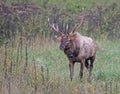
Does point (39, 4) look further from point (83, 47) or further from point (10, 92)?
point (10, 92)

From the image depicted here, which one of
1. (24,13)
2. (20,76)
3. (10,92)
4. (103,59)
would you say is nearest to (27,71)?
(20,76)

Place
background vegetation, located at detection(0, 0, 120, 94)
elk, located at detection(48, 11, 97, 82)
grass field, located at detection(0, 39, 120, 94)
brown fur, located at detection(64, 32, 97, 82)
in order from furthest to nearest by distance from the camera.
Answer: brown fur, located at detection(64, 32, 97, 82) → elk, located at detection(48, 11, 97, 82) → background vegetation, located at detection(0, 0, 120, 94) → grass field, located at detection(0, 39, 120, 94)

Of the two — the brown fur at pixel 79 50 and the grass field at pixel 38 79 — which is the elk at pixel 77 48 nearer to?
the brown fur at pixel 79 50

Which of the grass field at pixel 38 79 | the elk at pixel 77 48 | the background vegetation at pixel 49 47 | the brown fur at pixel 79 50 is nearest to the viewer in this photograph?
the grass field at pixel 38 79

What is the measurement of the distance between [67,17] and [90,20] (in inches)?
75.8

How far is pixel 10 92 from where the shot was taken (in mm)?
8445

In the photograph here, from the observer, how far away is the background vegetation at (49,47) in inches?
344

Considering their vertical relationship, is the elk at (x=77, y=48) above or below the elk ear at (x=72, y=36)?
below

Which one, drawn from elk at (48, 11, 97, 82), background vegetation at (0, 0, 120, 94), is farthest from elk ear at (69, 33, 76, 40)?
background vegetation at (0, 0, 120, 94)

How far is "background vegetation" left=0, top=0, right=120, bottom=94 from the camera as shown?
8.73m

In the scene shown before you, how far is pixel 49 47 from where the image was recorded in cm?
1730

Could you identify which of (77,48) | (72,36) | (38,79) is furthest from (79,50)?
(38,79)

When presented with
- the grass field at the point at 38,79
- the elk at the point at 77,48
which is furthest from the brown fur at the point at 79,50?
the grass field at the point at 38,79

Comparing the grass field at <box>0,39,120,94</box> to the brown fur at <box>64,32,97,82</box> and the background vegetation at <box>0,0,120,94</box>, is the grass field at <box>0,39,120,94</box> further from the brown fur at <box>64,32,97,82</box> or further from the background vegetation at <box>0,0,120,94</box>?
the brown fur at <box>64,32,97,82</box>
